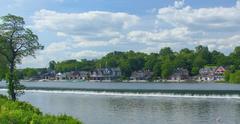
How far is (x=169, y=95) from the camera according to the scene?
321 ft

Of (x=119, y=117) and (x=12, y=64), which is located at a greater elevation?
(x=12, y=64)

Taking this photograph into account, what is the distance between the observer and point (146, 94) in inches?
4023

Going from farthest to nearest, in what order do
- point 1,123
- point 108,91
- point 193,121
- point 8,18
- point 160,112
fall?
point 108,91
point 160,112
point 8,18
point 193,121
point 1,123

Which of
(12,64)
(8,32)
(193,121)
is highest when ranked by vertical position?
(8,32)

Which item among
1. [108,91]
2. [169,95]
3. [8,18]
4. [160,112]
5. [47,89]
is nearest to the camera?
[8,18]

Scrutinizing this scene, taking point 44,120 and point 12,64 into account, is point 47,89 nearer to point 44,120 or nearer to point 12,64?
point 12,64

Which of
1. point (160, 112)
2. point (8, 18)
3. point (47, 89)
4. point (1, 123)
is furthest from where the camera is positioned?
point (47, 89)

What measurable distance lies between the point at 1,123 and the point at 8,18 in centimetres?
3864

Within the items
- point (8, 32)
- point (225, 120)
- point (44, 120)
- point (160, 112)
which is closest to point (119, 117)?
point (160, 112)

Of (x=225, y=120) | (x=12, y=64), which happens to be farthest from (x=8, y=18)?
(x=225, y=120)

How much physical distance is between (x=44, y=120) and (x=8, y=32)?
3823cm

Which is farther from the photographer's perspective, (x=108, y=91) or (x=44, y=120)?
(x=108, y=91)

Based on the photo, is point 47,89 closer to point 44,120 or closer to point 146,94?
point 146,94

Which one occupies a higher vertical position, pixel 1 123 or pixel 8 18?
pixel 8 18
